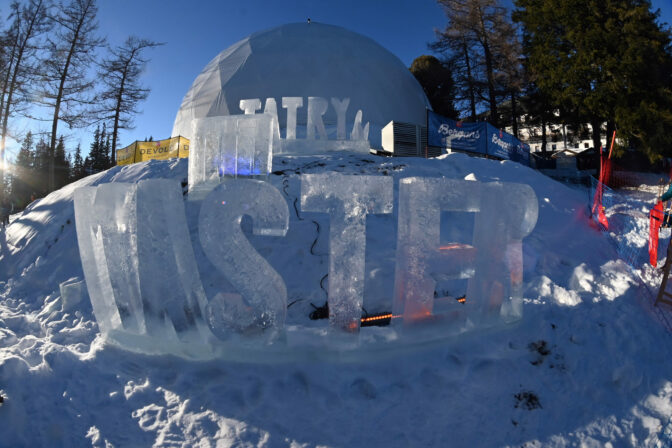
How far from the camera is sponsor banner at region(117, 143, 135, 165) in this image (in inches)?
640

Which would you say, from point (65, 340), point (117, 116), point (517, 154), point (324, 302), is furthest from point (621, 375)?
point (117, 116)

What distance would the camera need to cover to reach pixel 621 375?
2.83m

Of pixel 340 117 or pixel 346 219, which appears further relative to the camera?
pixel 340 117

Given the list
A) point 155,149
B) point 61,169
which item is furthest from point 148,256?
point 61,169

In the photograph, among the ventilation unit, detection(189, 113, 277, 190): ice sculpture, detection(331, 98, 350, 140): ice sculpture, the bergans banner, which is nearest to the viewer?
detection(189, 113, 277, 190): ice sculpture

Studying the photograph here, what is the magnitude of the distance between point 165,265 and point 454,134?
13.1 m

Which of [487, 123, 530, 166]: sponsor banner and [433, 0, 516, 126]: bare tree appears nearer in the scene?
[487, 123, 530, 166]: sponsor banner

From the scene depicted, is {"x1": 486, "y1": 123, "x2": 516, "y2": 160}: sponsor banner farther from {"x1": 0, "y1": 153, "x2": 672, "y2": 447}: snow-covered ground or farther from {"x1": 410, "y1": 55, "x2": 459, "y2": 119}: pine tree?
{"x1": 410, "y1": 55, "x2": 459, "y2": 119}: pine tree

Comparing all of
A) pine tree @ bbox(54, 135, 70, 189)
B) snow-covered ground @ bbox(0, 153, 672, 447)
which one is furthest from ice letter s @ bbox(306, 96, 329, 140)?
pine tree @ bbox(54, 135, 70, 189)

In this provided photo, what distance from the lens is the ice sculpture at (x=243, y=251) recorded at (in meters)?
2.95

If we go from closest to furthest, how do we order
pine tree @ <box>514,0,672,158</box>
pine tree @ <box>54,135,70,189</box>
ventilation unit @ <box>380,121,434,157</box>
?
ventilation unit @ <box>380,121,434,157</box> → pine tree @ <box>514,0,672,158</box> → pine tree @ <box>54,135,70,189</box>

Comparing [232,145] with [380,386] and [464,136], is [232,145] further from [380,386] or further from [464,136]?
[464,136]

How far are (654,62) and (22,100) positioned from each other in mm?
28163

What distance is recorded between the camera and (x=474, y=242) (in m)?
3.49
